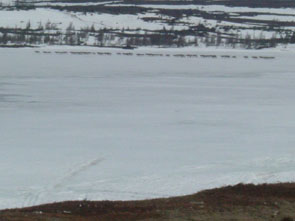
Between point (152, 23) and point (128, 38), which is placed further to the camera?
point (152, 23)

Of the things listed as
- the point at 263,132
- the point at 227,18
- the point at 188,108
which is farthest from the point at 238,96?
the point at 227,18

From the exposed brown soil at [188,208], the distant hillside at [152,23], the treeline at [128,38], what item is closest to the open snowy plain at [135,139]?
the exposed brown soil at [188,208]

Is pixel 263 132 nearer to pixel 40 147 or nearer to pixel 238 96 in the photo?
pixel 40 147

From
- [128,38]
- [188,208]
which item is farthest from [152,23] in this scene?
[188,208]

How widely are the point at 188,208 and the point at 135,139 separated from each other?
554 cm

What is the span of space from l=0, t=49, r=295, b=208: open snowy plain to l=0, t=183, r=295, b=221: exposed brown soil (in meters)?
0.91

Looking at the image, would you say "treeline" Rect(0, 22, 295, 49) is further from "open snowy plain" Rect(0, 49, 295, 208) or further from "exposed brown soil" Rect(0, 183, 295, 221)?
"exposed brown soil" Rect(0, 183, 295, 221)

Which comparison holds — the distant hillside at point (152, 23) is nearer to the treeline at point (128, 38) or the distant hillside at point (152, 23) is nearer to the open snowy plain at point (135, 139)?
the treeline at point (128, 38)

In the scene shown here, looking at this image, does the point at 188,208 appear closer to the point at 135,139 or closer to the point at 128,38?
the point at 135,139

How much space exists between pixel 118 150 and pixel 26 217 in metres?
5.01

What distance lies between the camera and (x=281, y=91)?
23109mm

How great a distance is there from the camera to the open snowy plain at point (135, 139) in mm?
9422

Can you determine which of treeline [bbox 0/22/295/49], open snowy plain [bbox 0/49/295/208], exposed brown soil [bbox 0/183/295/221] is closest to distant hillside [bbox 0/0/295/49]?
treeline [bbox 0/22/295/49]

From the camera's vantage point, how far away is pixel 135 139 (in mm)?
12922
